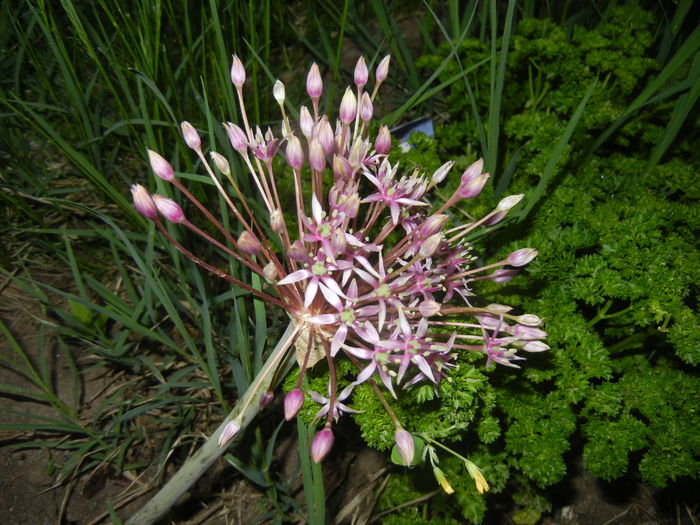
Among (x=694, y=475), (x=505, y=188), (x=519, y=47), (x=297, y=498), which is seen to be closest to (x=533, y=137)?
(x=505, y=188)

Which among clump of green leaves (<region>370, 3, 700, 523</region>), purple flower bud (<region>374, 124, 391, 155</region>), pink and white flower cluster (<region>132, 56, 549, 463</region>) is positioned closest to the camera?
pink and white flower cluster (<region>132, 56, 549, 463</region>)

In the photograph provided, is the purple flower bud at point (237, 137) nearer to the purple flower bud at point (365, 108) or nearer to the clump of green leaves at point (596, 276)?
the purple flower bud at point (365, 108)

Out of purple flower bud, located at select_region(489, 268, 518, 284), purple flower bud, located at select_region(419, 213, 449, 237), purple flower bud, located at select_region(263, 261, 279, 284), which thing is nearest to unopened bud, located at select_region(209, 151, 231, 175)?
purple flower bud, located at select_region(263, 261, 279, 284)

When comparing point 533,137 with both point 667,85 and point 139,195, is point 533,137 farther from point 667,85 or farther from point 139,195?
point 139,195

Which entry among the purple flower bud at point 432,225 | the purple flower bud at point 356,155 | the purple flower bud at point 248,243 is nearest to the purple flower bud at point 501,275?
the purple flower bud at point 432,225

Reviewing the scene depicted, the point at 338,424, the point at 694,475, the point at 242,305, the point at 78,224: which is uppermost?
the point at 78,224

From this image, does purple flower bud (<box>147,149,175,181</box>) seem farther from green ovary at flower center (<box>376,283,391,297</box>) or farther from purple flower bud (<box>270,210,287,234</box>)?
green ovary at flower center (<box>376,283,391,297</box>)

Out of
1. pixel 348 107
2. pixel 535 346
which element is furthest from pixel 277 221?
pixel 535 346
